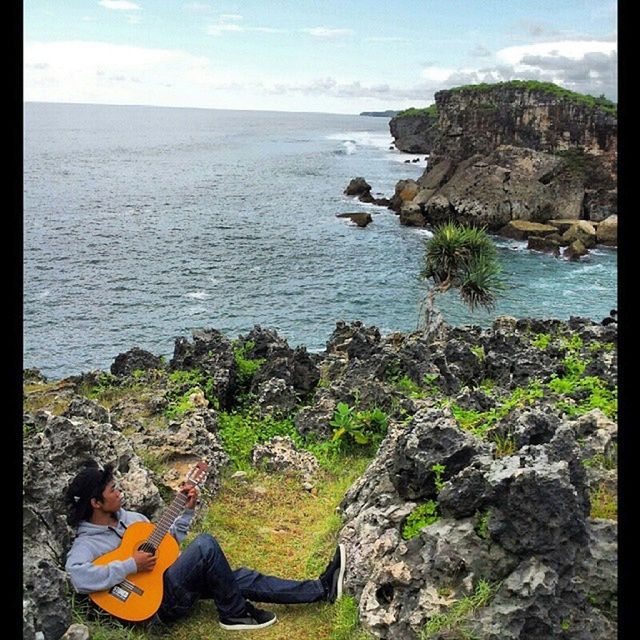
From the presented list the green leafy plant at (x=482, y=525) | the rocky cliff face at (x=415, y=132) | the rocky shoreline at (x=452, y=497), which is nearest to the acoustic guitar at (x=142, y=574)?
the rocky shoreline at (x=452, y=497)

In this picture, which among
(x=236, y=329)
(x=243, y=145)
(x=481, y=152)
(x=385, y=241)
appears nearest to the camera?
(x=236, y=329)

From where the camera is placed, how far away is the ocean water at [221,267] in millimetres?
43281

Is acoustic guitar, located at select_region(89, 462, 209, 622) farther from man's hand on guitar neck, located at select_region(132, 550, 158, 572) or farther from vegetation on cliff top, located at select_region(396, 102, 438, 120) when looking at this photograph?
vegetation on cliff top, located at select_region(396, 102, 438, 120)

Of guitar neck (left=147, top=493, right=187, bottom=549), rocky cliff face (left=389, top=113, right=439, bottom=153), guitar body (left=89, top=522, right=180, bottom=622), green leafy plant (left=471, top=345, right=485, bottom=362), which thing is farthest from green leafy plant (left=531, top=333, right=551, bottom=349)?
rocky cliff face (left=389, top=113, right=439, bottom=153)

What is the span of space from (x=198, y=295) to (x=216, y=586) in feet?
146

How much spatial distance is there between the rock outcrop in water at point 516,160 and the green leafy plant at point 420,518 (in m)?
69.6

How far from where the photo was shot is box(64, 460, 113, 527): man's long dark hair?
7.20 metres

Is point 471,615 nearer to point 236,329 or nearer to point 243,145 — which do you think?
point 236,329

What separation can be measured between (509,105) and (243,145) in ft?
307

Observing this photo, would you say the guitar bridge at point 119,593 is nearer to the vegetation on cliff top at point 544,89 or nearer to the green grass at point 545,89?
the vegetation on cliff top at point 544,89

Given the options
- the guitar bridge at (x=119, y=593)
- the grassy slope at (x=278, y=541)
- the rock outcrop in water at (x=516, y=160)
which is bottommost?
the grassy slope at (x=278, y=541)

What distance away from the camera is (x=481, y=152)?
88.8 metres

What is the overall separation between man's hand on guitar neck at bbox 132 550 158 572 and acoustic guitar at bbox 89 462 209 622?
81 millimetres
